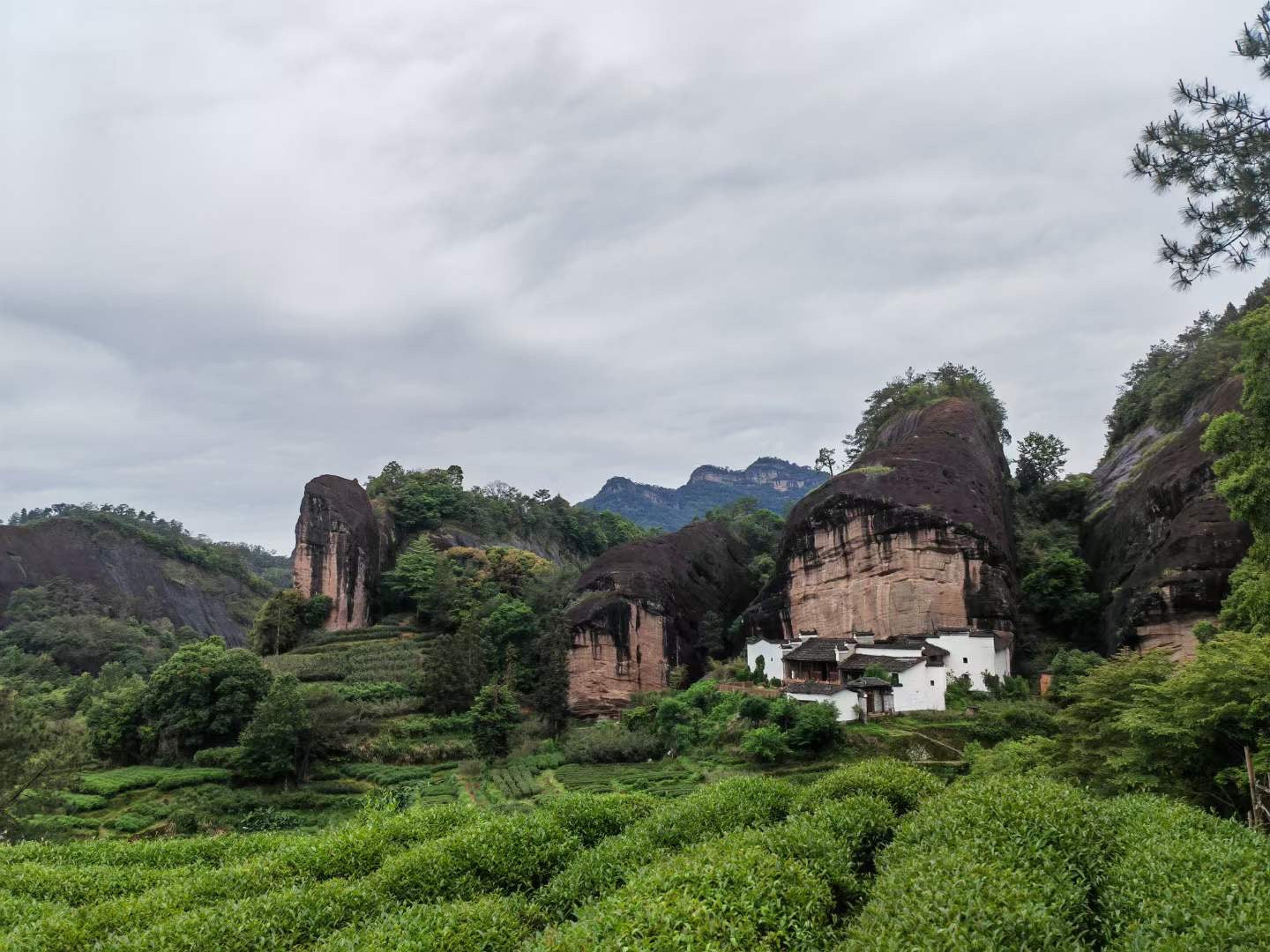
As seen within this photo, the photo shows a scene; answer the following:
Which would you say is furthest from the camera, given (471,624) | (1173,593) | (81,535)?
(81,535)

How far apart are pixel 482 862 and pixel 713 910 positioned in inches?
167

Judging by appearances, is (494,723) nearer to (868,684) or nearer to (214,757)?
(214,757)

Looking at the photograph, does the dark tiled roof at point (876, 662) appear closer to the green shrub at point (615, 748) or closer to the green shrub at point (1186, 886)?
the green shrub at point (615, 748)

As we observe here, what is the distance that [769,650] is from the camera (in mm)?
33500

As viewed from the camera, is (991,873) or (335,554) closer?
(991,873)

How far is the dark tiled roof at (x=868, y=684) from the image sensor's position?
2647 centimetres

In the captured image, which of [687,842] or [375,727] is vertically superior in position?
[687,842]

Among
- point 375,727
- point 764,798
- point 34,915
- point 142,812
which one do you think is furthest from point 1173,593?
point 142,812

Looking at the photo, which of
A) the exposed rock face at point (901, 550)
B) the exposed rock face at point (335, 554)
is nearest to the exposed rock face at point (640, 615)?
the exposed rock face at point (901, 550)

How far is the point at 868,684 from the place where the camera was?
26500mm

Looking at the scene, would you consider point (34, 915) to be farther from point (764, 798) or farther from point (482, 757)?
point (482, 757)

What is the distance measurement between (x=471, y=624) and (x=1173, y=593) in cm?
3022

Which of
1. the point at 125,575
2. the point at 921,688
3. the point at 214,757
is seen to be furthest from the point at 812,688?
the point at 125,575

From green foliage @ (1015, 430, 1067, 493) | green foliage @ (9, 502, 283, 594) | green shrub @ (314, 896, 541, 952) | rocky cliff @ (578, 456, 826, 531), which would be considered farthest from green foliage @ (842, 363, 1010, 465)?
rocky cliff @ (578, 456, 826, 531)
